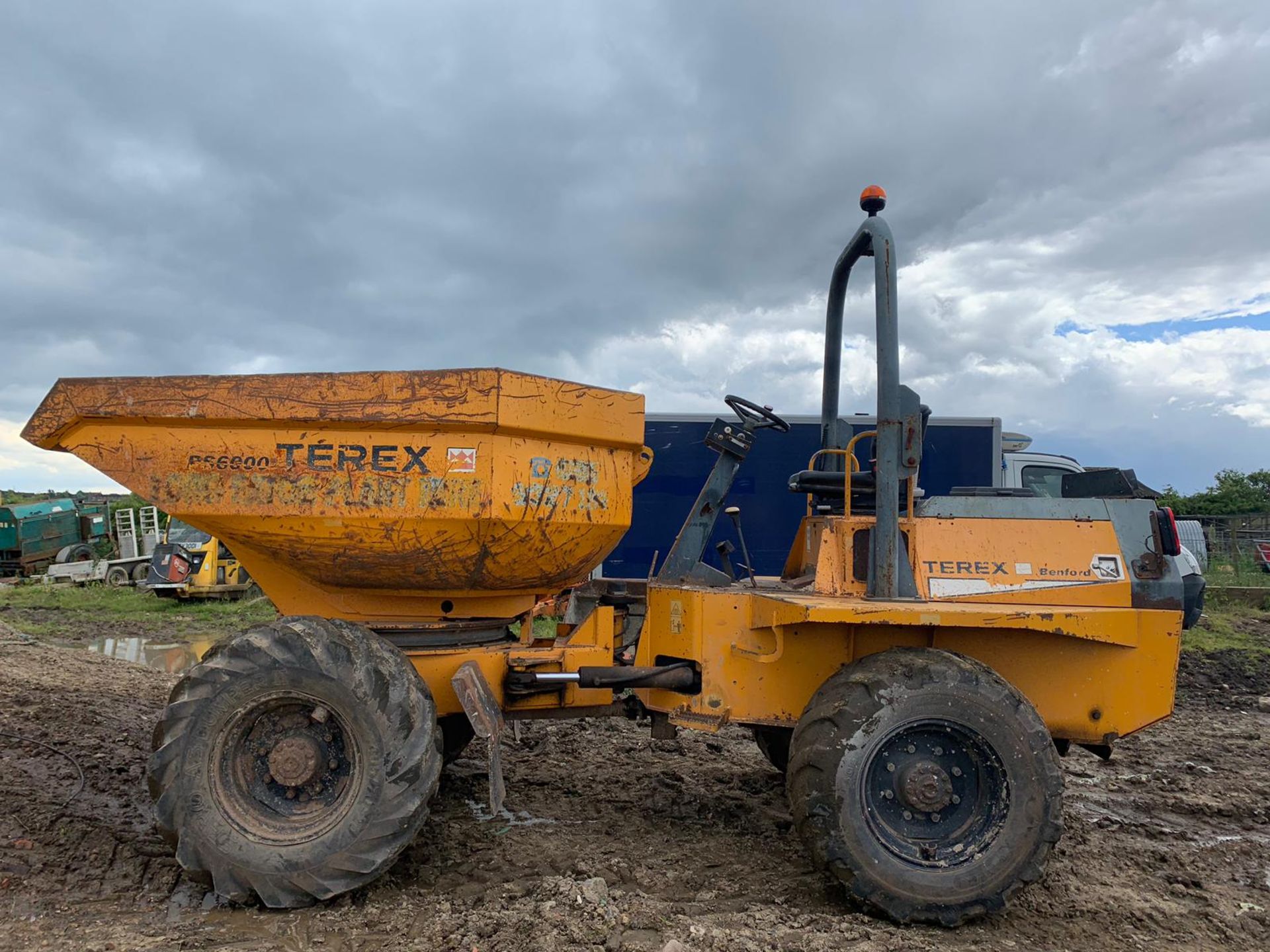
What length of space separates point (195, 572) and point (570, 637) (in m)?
12.8

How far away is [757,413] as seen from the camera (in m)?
4.71

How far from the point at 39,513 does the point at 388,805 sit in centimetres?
2370

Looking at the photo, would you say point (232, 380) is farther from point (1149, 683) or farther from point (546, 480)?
point (1149, 683)

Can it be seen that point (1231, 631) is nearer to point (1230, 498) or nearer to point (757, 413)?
point (757, 413)

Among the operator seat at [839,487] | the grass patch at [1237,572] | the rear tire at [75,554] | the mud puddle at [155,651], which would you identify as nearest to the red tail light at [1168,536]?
the operator seat at [839,487]

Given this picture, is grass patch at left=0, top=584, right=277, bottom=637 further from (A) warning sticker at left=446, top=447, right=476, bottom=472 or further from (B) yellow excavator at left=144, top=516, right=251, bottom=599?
(A) warning sticker at left=446, top=447, right=476, bottom=472

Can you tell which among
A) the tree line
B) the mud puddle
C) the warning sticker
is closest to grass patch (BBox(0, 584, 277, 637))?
the mud puddle

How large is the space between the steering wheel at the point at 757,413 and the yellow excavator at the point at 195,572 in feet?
38.5

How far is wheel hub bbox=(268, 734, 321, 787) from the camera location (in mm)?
3486

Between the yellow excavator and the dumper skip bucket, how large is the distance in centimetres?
1120

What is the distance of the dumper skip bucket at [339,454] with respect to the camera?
3619 millimetres

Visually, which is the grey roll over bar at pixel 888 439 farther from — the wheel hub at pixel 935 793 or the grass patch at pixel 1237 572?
the grass patch at pixel 1237 572

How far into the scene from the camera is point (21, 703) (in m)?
5.91

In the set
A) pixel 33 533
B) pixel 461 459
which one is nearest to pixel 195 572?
pixel 33 533
